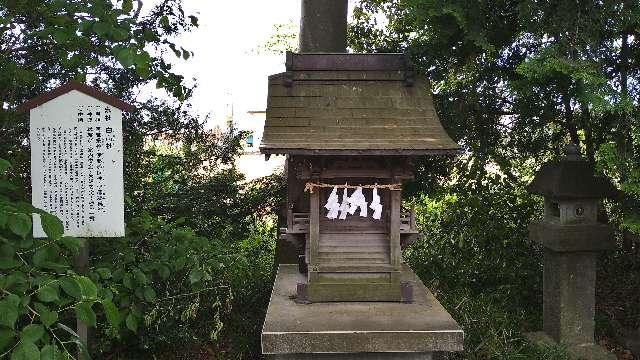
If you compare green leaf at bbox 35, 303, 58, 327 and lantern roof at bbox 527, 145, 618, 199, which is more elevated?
lantern roof at bbox 527, 145, 618, 199

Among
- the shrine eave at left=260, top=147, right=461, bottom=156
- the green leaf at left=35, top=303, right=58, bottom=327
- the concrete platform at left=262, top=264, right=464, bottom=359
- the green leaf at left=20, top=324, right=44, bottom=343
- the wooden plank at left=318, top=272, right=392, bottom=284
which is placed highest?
the shrine eave at left=260, top=147, right=461, bottom=156

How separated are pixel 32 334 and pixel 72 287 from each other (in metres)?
0.26

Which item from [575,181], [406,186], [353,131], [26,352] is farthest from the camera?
[406,186]

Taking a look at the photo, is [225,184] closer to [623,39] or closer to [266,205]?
[266,205]

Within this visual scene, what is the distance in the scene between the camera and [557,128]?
646 cm

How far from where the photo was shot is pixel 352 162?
4535mm

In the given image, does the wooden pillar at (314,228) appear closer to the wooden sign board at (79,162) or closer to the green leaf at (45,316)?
the wooden sign board at (79,162)

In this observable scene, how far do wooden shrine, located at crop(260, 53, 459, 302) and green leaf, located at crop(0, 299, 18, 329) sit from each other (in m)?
2.30

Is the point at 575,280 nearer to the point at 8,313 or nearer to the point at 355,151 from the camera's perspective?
the point at 355,151

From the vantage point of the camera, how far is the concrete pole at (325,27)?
6.38m

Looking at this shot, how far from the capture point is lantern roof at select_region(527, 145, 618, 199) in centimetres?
507

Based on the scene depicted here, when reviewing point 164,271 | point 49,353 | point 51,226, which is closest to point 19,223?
point 51,226

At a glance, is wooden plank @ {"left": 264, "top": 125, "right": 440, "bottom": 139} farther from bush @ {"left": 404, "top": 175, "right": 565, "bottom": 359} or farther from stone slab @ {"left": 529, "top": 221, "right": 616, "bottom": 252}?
bush @ {"left": 404, "top": 175, "right": 565, "bottom": 359}

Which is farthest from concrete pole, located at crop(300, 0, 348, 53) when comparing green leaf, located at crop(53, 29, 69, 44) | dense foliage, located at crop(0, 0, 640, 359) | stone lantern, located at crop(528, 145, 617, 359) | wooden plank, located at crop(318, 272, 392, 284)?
green leaf, located at crop(53, 29, 69, 44)
